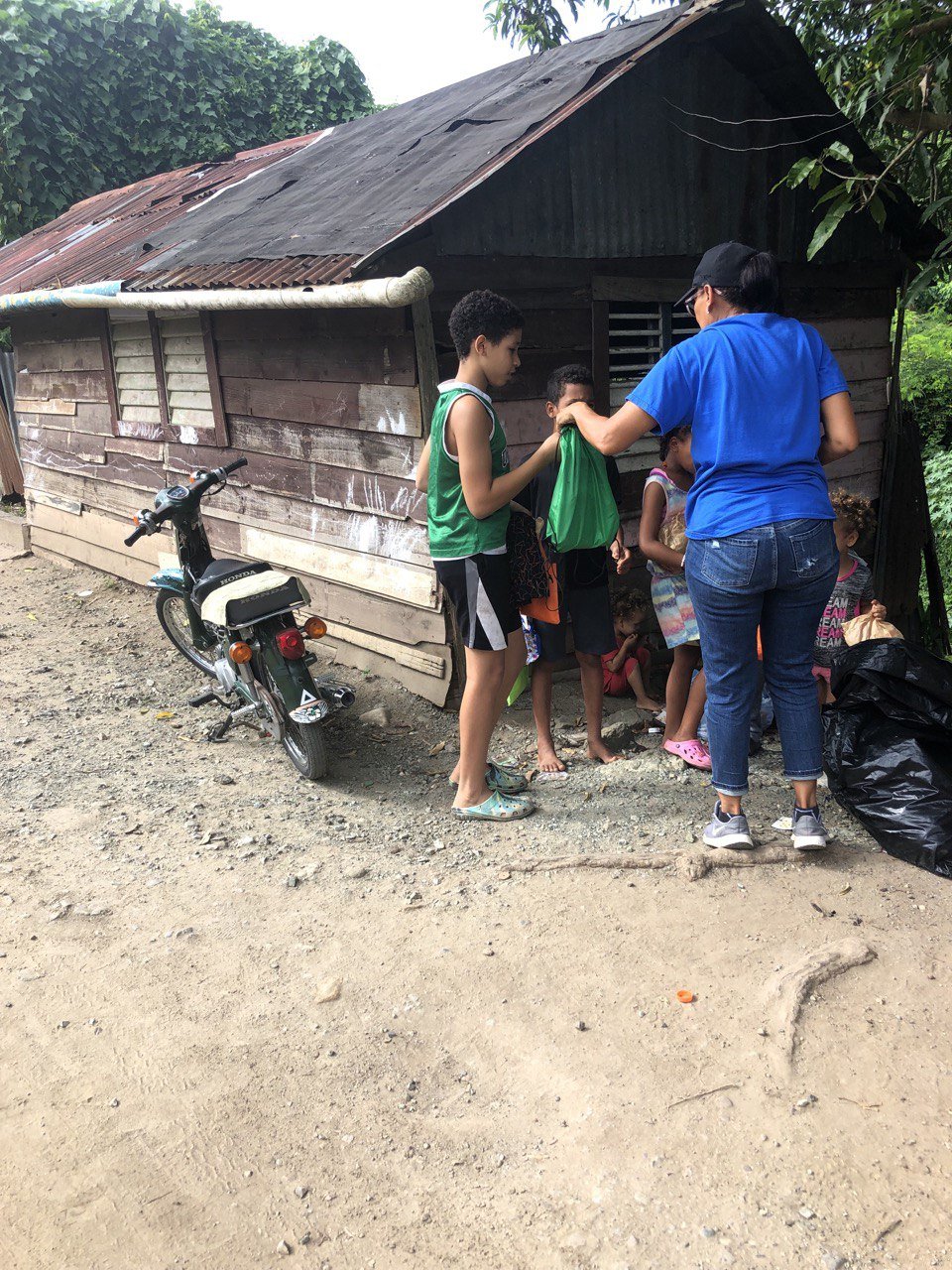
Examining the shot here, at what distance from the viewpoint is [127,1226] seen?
7.21 feet

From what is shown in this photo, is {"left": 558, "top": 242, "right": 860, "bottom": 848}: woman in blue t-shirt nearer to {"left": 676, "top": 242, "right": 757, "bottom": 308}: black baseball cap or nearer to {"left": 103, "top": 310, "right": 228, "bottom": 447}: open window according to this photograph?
{"left": 676, "top": 242, "right": 757, "bottom": 308}: black baseball cap

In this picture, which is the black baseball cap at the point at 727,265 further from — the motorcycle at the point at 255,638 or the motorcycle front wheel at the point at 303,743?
the motorcycle front wheel at the point at 303,743

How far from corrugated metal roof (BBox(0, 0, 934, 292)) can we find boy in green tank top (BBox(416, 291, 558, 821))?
101 cm

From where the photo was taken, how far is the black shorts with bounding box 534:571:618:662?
4.40 meters

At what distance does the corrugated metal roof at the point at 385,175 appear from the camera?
4.71m

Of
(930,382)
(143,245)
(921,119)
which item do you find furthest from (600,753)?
(930,382)

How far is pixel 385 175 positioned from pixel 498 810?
3.81 meters

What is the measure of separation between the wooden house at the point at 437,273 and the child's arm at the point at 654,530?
1335mm

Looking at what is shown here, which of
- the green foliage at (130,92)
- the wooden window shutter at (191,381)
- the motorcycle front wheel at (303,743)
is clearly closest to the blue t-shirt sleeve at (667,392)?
the motorcycle front wheel at (303,743)

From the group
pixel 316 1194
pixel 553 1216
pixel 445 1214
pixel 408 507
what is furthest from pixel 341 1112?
pixel 408 507

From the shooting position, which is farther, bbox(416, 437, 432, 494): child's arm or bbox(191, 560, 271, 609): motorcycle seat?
bbox(191, 560, 271, 609): motorcycle seat

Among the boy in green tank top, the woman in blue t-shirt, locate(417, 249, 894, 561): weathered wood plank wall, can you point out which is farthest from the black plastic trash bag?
locate(417, 249, 894, 561): weathered wood plank wall

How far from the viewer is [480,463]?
3.53m

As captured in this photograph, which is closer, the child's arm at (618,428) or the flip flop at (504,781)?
the child's arm at (618,428)
